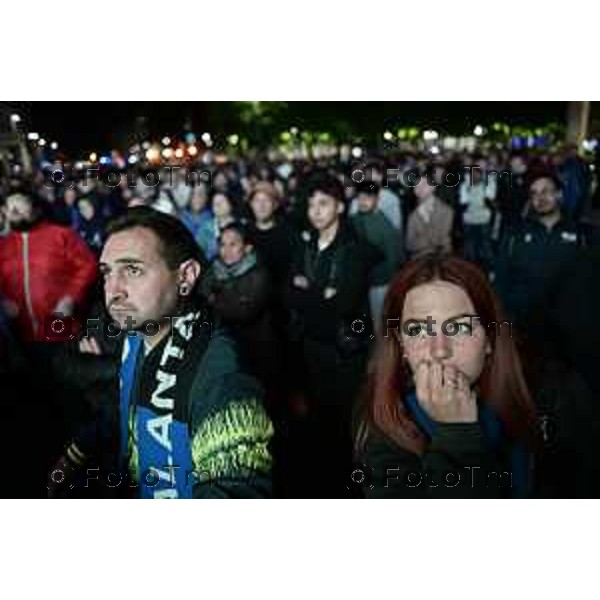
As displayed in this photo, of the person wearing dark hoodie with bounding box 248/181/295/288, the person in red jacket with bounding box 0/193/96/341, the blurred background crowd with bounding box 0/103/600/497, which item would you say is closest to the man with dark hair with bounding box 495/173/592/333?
the blurred background crowd with bounding box 0/103/600/497

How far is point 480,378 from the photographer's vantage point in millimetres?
1659

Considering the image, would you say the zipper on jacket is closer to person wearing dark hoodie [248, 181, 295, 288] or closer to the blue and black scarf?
the blue and black scarf

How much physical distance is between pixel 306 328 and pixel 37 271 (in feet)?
2.01

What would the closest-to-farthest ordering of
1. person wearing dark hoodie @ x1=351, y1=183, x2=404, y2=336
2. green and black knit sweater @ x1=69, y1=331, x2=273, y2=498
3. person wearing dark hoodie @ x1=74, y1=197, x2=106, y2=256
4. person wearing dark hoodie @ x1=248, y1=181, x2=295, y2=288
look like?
green and black knit sweater @ x1=69, y1=331, x2=273, y2=498, person wearing dark hoodie @ x1=74, y1=197, x2=106, y2=256, person wearing dark hoodie @ x1=351, y1=183, x2=404, y2=336, person wearing dark hoodie @ x1=248, y1=181, x2=295, y2=288

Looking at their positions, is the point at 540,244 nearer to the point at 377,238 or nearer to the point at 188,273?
the point at 377,238

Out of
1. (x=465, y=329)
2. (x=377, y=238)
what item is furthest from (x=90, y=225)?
(x=465, y=329)

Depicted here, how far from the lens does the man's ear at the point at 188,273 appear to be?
165 cm

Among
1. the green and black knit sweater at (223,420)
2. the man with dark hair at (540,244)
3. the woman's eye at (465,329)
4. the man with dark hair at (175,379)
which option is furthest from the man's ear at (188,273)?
the man with dark hair at (540,244)

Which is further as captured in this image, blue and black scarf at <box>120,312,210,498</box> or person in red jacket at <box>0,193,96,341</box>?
person in red jacket at <box>0,193,96,341</box>

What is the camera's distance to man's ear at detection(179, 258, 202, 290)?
1.65 m

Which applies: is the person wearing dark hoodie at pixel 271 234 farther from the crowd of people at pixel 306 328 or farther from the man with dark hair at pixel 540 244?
the man with dark hair at pixel 540 244

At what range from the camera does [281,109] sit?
1803mm

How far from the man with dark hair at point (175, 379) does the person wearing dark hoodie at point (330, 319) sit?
27 centimetres

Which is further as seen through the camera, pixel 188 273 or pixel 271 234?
pixel 271 234
